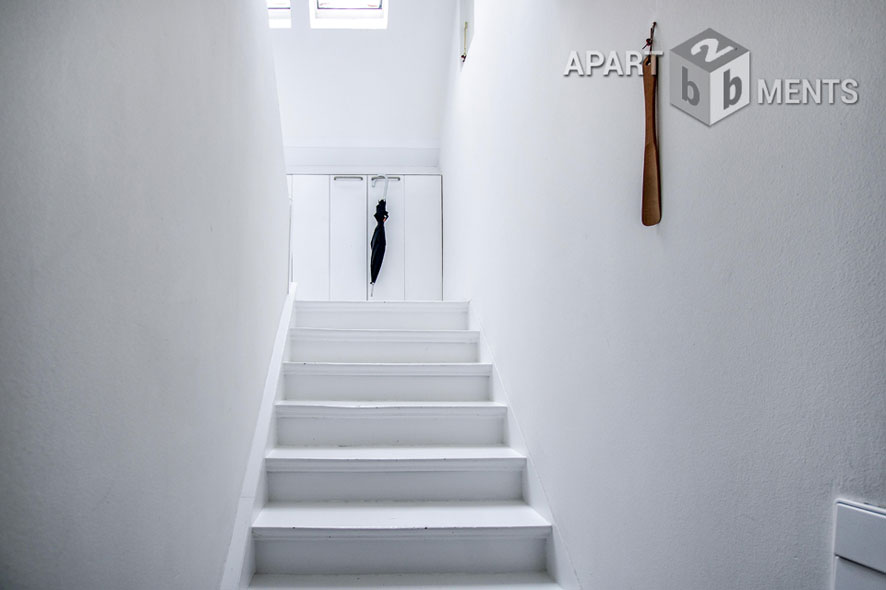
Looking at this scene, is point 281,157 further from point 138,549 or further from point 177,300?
point 138,549

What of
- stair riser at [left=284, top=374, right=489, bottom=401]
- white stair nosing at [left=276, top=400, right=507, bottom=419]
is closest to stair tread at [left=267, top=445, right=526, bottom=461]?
white stair nosing at [left=276, top=400, right=507, bottom=419]

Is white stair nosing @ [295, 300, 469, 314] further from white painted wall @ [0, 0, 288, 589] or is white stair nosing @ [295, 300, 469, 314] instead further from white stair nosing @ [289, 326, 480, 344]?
white painted wall @ [0, 0, 288, 589]

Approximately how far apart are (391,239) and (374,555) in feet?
11.0

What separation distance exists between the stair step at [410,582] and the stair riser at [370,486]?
1.07ft

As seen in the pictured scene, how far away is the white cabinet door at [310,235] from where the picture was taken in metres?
5.19

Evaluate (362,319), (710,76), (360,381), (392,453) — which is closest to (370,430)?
(392,453)

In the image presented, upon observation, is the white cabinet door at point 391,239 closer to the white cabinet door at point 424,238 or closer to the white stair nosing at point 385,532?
the white cabinet door at point 424,238

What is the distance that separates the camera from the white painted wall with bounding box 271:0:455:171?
498 centimetres

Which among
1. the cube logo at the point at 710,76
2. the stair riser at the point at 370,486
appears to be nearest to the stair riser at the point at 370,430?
the stair riser at the point at 370,486

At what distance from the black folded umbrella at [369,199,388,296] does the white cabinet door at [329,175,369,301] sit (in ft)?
0.33

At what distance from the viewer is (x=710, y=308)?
119cm

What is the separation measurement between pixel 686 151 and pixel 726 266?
0.88ft

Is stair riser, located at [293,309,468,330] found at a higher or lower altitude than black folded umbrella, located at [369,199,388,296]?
lower

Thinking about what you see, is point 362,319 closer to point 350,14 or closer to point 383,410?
point 383,410
